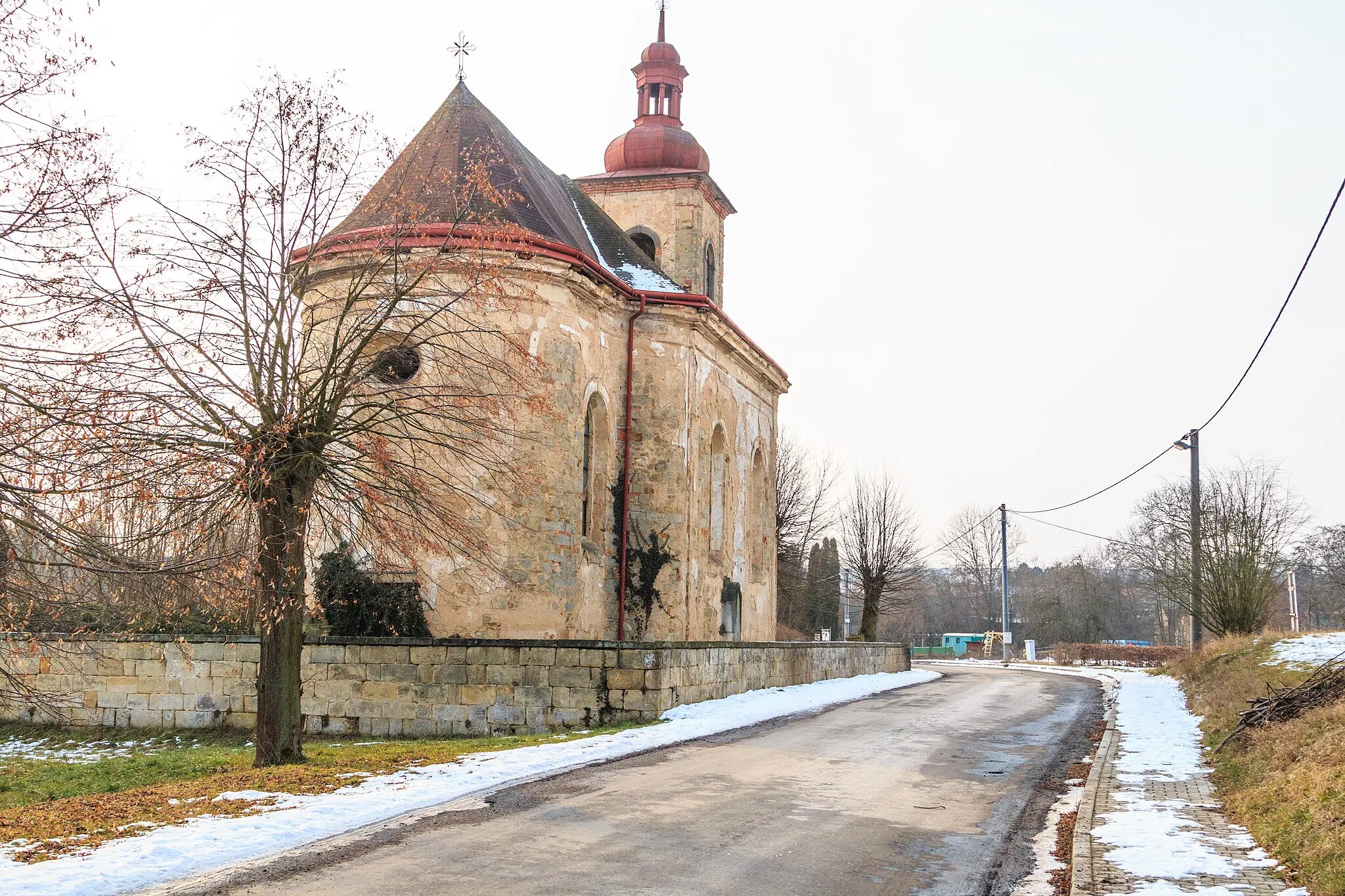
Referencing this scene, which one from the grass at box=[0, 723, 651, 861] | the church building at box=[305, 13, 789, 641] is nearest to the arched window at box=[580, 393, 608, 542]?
the church building at box=[305, 13, 789, 641]

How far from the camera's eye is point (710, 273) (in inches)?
1223

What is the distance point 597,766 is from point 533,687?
435cm

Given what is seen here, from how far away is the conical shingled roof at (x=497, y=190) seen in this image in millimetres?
18844

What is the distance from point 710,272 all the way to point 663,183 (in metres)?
2.92

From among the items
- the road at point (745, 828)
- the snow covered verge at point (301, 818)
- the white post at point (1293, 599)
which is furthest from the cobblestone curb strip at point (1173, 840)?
the white post at point (1293, 599)

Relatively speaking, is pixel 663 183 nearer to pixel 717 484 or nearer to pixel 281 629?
pixel 717 484

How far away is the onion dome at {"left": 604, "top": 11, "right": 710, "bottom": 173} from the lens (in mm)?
29828

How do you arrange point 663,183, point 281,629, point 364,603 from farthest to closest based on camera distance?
point 663,183, point 364,603, point 281,629

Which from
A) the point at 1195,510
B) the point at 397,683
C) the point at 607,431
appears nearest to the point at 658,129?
the point at 607,431

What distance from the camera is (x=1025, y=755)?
12922mm

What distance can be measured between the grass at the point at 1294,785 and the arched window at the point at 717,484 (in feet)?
37.4

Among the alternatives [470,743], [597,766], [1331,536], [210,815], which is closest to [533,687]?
[470,743]

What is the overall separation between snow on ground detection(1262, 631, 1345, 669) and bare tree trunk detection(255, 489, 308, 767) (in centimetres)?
1353

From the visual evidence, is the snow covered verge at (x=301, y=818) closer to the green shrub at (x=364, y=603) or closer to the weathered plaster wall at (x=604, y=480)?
the weathered plaster wall at (x=604, y=480)
